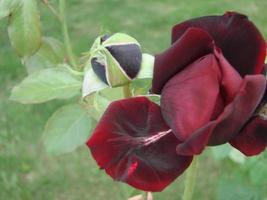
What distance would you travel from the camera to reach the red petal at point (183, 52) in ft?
1.71

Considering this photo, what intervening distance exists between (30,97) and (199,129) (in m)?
0.29

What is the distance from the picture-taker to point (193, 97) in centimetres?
50

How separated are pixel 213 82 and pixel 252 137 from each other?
0.22 ft

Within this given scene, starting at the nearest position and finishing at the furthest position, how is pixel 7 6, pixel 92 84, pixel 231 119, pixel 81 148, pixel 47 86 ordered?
1. pixel 231 119
2. pixel 92 84
3. pixel 47 86
4. pixel 7 6
5. pixel 81 148

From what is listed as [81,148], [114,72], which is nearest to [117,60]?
[114,72]

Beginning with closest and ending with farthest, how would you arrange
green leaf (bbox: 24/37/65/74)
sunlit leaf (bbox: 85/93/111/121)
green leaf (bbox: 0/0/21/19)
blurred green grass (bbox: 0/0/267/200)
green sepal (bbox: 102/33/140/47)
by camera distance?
green sepal (bbox: 102/33/140/47)
sunlit leaf (bbox: 85/93/111/121)
green leaf (bbox: 0/0/21/19)
green leaf (bbox: 24/37/65/74)
blurred green grass (bbox: 0/0/267/200)

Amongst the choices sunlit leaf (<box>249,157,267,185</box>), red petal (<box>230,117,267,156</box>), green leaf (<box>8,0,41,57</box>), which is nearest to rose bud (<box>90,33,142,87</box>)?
red petal (<box>230,117,267,156</box>)

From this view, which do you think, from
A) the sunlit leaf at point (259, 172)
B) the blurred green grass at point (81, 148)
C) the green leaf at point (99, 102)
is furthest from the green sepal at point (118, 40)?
the blurred green grass at point (81, 148)

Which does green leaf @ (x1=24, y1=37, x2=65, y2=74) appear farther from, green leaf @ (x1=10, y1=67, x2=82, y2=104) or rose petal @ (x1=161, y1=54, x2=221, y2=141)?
rose petal @ (x1=161, y1=54, x2=221, y2=141)

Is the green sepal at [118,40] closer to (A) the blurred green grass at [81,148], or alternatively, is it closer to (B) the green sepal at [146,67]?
(B) the green sepal at [146,67]

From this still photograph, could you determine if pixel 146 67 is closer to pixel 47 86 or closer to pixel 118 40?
pixel 118 40

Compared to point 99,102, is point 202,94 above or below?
above

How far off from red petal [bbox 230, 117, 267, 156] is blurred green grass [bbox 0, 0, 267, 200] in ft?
5.22

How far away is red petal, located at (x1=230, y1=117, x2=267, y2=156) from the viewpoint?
1.72 feet
